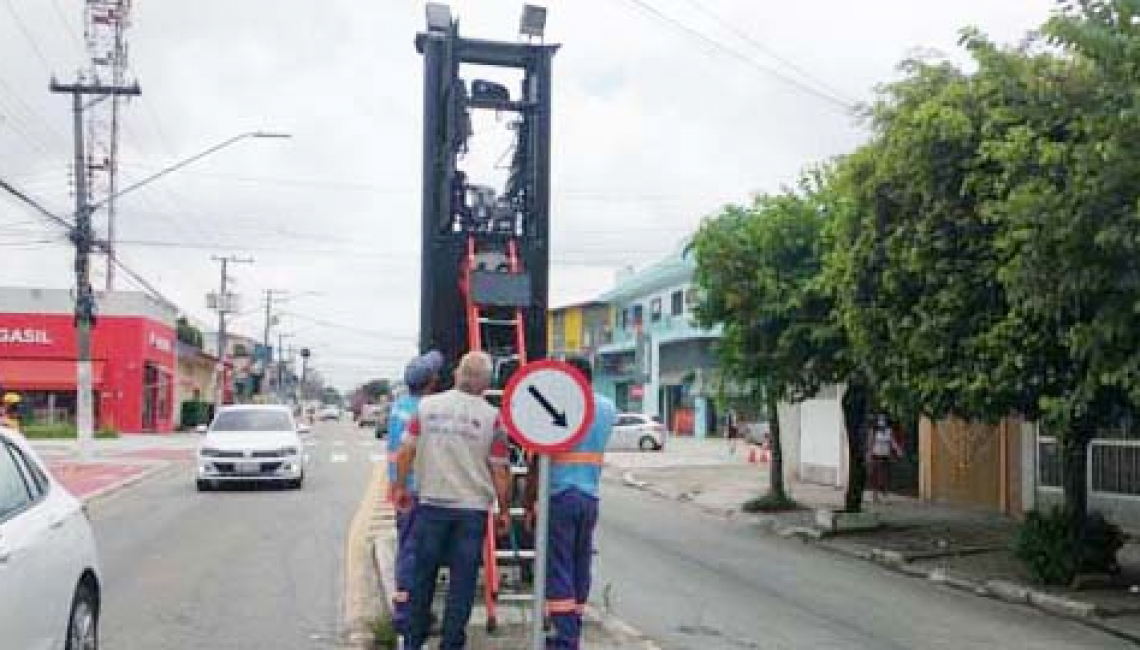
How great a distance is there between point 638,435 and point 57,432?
20.9 metres

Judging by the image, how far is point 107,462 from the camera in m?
32.6

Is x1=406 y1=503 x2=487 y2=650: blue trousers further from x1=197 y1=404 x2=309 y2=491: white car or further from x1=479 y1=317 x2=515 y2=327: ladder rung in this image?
x1=197 y1=404 x2=309 y2=491: white car

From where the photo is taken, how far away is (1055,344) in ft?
41.0

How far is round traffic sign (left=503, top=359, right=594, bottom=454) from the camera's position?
695 centimetres

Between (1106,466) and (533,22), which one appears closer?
(533,22)

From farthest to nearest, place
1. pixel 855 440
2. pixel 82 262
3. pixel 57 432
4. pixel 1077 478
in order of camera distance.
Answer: pixel 57 432 → pixel 82 262 → pixel 855 440 → pixel 1077 478

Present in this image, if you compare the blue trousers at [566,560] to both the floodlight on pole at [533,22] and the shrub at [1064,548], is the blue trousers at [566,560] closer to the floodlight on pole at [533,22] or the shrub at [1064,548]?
the floodlight on pole at [533,22]

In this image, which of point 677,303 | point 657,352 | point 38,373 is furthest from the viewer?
point 657,352

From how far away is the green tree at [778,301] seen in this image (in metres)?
19.2

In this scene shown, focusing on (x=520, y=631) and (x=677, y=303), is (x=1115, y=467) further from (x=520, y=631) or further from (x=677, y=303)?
(x=677, y=303)

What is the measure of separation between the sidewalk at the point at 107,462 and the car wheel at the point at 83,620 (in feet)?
39.6

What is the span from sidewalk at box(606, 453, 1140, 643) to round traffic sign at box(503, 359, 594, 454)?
6.91 meters

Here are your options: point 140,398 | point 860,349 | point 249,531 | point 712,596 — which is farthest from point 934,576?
point 140,398

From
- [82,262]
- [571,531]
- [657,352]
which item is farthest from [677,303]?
[571,531]
